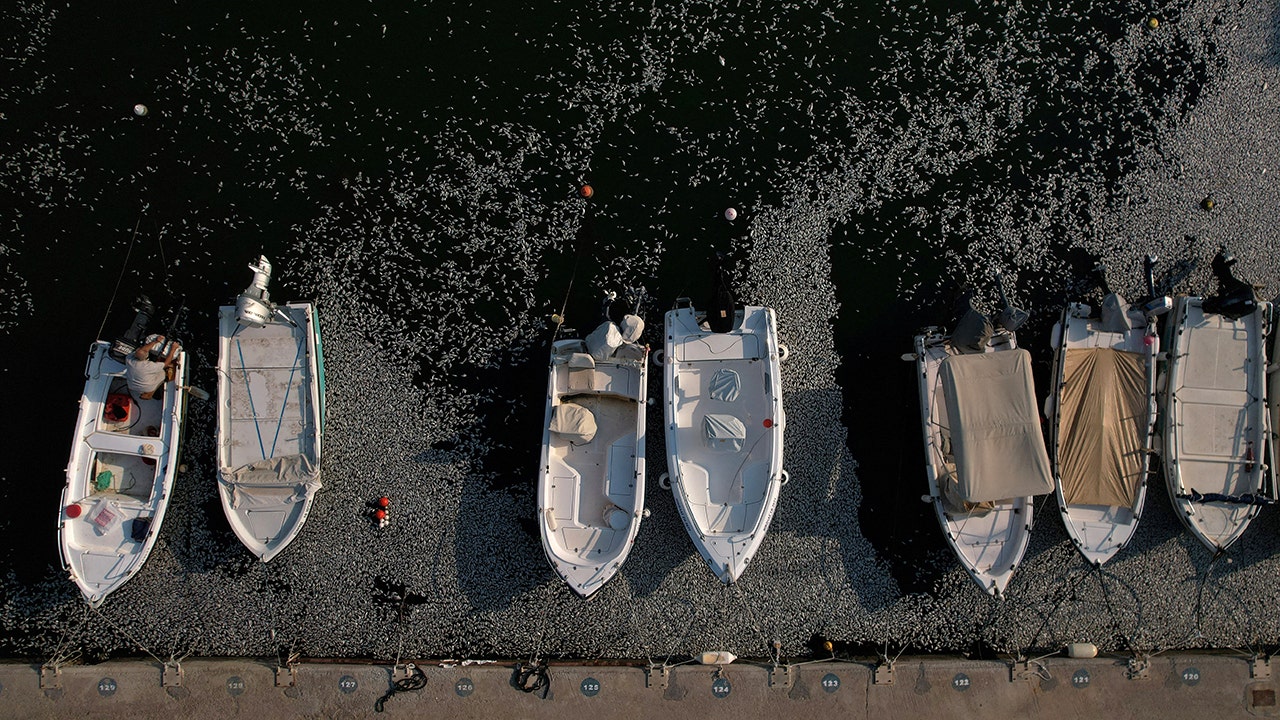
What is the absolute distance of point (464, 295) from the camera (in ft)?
27.1

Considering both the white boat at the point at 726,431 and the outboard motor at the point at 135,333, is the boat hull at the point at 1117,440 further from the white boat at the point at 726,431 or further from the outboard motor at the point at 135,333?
the outboard motor at the point at 135,333

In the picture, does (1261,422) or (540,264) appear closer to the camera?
(1261,422)

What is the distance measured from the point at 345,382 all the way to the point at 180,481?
2282 mm

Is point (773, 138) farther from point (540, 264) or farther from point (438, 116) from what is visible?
point (438, 116)

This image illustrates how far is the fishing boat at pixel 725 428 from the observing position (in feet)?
24.1

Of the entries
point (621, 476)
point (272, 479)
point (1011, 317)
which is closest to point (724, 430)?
point (621, 476)

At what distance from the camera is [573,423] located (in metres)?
7.45

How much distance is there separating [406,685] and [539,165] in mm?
6478

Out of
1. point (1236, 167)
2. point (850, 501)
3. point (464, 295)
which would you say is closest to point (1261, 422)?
point (1236, 167)

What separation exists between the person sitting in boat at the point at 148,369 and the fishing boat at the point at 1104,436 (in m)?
10.2

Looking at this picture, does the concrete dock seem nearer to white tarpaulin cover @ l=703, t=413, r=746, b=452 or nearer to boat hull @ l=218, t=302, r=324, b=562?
boat hull @ l=218, t=302, r=324, b=562

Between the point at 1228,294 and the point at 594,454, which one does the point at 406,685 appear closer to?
the point at 594,454

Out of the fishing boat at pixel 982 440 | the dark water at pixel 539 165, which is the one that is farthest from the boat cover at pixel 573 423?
the fishing boat at pixel 982 440

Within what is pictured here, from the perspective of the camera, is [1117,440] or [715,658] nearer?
[1117,440]
